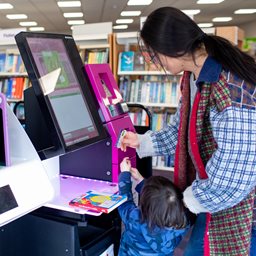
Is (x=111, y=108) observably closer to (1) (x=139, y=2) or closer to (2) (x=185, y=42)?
(2) (x=185, y=42)

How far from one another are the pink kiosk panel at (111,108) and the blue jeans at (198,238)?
374mm

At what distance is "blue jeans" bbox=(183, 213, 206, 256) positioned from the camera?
1.13 meters

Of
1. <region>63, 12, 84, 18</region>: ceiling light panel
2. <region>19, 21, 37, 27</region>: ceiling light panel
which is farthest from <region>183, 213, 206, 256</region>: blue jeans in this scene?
<region>19, 21, 37, 27</region>: ceiling light panel

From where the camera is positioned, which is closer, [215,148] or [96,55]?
[215,148]

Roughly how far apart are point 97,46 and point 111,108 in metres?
2.68

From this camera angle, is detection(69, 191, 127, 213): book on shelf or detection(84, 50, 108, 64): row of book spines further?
detection(84, 50, 108, 64): row of book spines

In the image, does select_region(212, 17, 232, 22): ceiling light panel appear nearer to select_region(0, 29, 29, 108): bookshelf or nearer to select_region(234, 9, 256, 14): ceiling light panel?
select_region(234, 9, 256, 14): ceiling light panel

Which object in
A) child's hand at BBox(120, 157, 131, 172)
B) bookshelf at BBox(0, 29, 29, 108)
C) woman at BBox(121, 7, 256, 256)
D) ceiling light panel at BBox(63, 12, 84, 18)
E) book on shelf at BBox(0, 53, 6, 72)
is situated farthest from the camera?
ceiling light panel at BBox(63, 12, 84, 18)

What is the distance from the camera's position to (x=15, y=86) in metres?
4.17

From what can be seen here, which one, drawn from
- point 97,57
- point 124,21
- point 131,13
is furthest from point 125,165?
point 124,21

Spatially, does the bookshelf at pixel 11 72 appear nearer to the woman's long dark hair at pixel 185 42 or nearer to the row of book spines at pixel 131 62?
the row of book spines at pixel 131 62

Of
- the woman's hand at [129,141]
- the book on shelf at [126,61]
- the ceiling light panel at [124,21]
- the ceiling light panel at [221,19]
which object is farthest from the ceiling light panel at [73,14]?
the woman's hand at [129,141]

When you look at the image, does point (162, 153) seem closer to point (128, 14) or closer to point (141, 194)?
point (141, 194)

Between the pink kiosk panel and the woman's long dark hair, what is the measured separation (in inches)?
16.0
